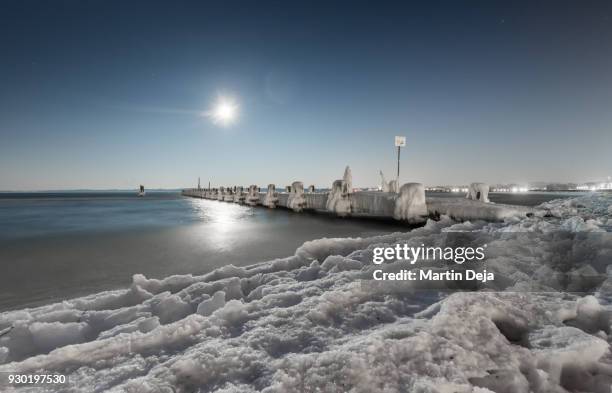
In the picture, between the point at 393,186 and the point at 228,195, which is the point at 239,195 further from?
the point at 393,186

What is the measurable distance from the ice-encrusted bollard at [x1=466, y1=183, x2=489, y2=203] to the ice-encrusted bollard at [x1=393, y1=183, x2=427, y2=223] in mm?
2844

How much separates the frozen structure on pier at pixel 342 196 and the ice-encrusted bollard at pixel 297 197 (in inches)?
158

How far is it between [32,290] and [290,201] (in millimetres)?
16784

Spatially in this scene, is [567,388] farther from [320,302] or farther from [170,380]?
[170,380]

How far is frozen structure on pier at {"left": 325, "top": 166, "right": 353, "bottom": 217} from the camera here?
15.1m

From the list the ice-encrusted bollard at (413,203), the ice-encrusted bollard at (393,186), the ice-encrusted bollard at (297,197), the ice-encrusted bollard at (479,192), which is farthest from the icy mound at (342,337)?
the ice-encrusted bollard at (393,186)

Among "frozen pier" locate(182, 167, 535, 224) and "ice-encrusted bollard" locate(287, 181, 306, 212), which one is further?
"ice-encrusted bollard" locate(287, 181, 306, 212)

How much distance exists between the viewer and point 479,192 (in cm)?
1178

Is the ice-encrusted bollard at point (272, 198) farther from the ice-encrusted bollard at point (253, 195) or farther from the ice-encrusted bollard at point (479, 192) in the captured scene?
the ice-encrusted bollard at point (479, 192)

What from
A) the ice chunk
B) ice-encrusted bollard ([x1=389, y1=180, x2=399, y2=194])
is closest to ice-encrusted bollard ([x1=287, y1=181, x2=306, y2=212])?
ice-encrusted bollard ([x1=389, y1=180, x2=399, y2=194])

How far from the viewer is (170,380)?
155 cm

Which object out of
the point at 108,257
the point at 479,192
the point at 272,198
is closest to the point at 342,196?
the point at 479,192

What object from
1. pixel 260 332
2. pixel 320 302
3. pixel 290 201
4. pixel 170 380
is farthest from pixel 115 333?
pixel 290 201

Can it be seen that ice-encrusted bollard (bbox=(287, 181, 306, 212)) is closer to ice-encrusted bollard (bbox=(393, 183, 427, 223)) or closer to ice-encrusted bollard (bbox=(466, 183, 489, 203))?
ice-encrusted bollard (bbox=(393, 183, 427, 223))
